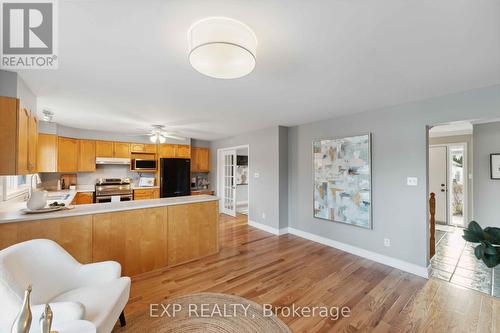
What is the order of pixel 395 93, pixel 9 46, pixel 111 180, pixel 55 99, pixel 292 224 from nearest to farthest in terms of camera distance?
pixel 9 46 → pixel 395 93 → pixel 55 99 → pixel 292 224 → pixel 111 180

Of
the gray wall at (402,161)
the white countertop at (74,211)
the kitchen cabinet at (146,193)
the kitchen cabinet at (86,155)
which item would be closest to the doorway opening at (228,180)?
the kitchen cabinet at (146,193)

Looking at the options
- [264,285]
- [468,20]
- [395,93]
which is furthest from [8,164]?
[395,93]

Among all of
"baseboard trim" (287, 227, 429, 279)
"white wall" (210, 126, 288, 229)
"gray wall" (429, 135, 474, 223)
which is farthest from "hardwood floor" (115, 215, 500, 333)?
"gray wall" (429, 135, 474, 223)

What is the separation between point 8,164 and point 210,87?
2.07m

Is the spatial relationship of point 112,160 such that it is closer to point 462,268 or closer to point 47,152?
point 47,152

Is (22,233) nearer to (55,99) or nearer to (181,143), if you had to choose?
(55,99)

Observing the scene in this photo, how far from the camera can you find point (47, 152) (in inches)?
165

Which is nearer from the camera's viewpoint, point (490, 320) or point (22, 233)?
point (490, 320)

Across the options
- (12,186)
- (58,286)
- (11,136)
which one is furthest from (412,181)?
(12,186)

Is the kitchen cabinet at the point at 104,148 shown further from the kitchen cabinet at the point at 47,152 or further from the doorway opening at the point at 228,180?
the doorway opening at the point at 228,180

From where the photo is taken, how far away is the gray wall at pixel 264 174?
4.48 metres

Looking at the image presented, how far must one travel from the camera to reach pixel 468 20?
132 cm

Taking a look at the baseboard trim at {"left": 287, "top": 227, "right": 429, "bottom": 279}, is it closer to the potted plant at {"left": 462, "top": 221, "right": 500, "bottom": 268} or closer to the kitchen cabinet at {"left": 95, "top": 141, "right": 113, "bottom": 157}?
the potted plant at {"left": 462, "top": 221, "right": 500, "bottom": 268}

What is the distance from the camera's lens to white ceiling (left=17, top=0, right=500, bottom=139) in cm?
124
